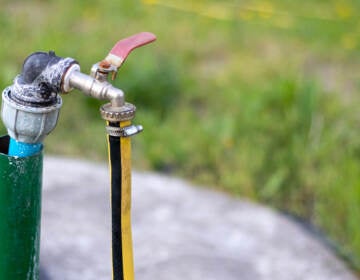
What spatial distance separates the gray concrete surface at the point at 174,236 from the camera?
6.23 ft

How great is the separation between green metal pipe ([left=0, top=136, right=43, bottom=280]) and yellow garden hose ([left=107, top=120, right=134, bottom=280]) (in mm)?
134

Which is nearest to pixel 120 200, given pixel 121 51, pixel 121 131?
pixel 121 131

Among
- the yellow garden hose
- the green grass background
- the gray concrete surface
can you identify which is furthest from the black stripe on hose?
the green grass background

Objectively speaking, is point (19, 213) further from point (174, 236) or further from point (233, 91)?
point (233, 91)

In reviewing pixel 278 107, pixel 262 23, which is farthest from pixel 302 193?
pixel 262 23

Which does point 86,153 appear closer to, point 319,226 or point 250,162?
point 250,162

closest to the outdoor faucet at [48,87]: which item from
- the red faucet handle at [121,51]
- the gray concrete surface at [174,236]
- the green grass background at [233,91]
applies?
the red faucet handle at [121,51]

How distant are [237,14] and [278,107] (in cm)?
143

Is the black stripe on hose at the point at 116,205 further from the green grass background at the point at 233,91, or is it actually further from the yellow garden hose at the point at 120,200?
the green grass background at the point at 233,91

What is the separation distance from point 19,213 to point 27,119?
0.16 metres

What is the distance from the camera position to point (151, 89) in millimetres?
3346

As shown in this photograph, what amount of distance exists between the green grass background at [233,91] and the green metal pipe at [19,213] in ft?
3.43

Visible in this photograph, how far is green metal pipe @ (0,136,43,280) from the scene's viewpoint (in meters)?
1.21

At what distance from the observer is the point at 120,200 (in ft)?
3.89
